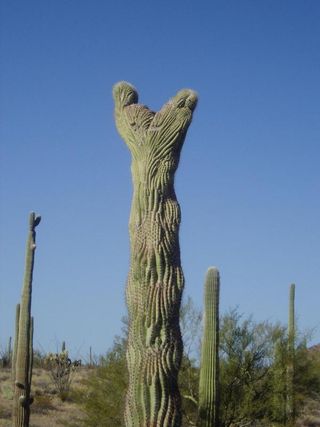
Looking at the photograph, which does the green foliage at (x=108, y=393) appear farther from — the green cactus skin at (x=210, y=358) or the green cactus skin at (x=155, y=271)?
the green cactus skin at (x=155, y=271)

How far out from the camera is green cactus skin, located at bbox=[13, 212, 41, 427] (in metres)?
12.2

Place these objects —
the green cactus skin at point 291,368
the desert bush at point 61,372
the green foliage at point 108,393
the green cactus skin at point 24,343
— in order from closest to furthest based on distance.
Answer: the green cactus skin at point 24,343, the green foliage at point 108,393, the green cactus skin at point 291,368, the desert bush at point 61,372

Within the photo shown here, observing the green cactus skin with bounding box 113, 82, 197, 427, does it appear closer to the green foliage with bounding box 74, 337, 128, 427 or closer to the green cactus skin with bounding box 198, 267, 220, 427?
the green cactus skin with bounding box 198, 267, 220, 427

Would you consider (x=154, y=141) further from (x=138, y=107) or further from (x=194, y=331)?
(x=194, y=331)

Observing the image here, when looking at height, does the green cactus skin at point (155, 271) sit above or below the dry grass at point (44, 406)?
above

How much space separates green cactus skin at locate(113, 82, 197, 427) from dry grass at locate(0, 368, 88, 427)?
11737mm

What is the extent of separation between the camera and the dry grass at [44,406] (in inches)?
784

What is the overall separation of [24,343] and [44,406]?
11299mm

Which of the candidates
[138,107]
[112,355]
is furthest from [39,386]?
[138,107]

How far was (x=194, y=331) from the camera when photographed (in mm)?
16438

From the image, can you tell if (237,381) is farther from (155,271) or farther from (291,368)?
(155,271)

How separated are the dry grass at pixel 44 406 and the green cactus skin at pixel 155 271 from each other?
11.7 m

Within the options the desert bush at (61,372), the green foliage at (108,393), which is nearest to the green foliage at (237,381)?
the green foliage at (108,393)

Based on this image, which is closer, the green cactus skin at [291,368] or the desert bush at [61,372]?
the green cactus skin at [291,368]
